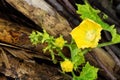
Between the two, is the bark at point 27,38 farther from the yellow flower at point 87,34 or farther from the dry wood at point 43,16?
the yellow flower at point 87,34

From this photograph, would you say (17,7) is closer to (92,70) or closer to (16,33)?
(16,33)

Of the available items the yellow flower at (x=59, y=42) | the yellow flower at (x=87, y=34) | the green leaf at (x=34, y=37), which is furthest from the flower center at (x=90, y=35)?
the green leaf at (x=34, y=37)

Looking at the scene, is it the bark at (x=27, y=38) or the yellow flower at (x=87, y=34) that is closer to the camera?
the yellow flower at (x=87, y=34)

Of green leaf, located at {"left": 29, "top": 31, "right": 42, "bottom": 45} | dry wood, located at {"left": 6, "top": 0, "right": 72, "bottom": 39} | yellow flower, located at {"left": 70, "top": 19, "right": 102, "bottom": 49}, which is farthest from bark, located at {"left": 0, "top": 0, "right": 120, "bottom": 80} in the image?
yellow flower, located at {"left": 70, "top": 19, "right": 102, "bottom": 49}

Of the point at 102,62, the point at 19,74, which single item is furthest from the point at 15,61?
the point at 102,62

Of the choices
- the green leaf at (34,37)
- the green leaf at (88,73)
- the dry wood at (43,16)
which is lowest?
the green leaf at (88,73)

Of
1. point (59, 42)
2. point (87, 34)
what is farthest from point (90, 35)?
point (59, 42)

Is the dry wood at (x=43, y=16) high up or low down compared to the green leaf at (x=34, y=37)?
up

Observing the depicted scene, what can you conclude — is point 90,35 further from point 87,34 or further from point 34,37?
point 34,37
